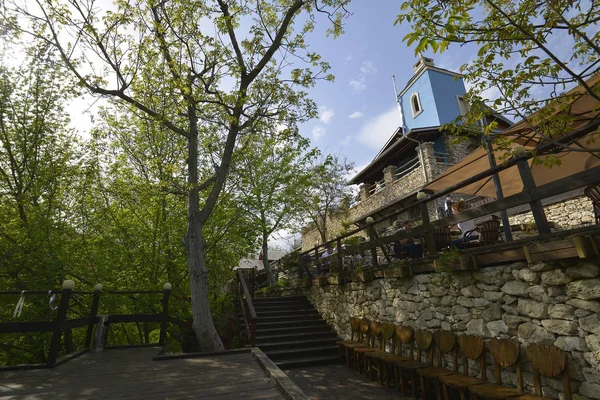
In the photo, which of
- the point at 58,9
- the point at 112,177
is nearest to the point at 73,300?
the point at 112,177

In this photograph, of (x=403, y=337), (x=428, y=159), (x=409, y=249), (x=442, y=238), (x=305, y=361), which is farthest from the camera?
(x=428, y=159)

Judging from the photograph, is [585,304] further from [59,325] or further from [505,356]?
[59,325]

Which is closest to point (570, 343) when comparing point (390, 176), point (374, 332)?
point (374, 332)

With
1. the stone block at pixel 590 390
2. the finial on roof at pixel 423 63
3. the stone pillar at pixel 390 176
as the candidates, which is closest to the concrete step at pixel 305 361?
the stone block at pixel 590 390

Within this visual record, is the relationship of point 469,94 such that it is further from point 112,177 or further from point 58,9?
point 112,177

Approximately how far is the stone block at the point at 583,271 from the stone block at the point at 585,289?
0.05 m

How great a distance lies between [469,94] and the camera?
3.63 metres

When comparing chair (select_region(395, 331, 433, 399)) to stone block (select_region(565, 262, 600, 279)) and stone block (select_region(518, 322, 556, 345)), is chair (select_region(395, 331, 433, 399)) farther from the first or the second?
stone block (select_region(565, 262, 600, 279))

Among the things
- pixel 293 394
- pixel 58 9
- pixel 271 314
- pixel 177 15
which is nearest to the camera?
pixel 293 394

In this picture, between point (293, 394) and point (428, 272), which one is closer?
point (293, 394)

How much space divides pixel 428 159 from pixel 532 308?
39.3 feet

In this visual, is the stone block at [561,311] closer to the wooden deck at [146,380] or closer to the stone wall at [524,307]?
the stone wall at [524,307]

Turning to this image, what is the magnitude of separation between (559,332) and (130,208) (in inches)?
415

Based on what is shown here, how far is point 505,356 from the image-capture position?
371 cm
